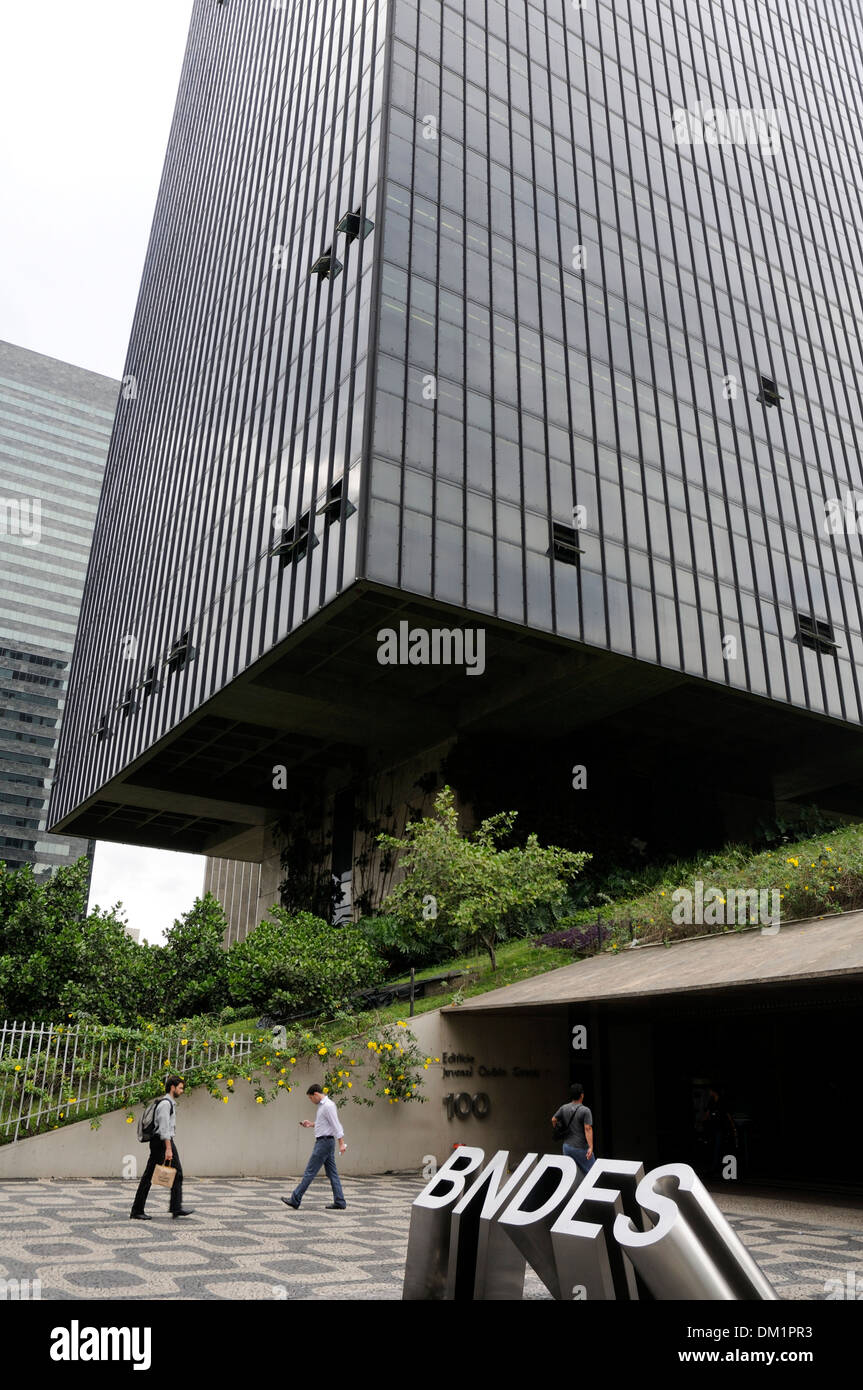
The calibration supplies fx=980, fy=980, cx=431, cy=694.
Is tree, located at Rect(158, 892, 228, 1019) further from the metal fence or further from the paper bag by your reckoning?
the paper bag

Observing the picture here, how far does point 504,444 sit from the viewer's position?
28484 mm

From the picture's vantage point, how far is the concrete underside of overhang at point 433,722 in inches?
1115

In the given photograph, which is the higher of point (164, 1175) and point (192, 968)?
point (192, 968)

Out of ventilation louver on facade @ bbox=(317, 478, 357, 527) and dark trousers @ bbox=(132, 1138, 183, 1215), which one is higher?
ventilation louver on facade @ bbox=(317, 478, 357, 527)

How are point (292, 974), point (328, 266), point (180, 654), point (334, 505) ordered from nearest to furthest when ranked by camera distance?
point (292, 974), point (334, 505), point (328, 266), point (180, 654)

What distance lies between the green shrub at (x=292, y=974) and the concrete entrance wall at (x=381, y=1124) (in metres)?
2.51

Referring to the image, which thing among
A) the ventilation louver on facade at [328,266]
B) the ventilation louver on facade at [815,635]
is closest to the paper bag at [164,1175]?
the ventilation louver on facade at [328,266]

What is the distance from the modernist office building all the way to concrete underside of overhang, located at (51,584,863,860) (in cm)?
7023

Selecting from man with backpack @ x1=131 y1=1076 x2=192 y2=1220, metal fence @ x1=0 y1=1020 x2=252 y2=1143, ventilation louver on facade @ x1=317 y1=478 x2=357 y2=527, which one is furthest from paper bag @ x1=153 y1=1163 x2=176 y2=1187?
ventilation louver on facade @ x1=317 y1=478 x2=357 y2=527

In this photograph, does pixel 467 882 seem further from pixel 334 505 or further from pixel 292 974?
pixel 334 505

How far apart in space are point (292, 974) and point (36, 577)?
101 m

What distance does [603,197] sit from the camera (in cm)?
3497

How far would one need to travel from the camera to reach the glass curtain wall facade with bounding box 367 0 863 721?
90.1ft

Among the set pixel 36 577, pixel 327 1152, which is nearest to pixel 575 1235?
pixel 327 1152
